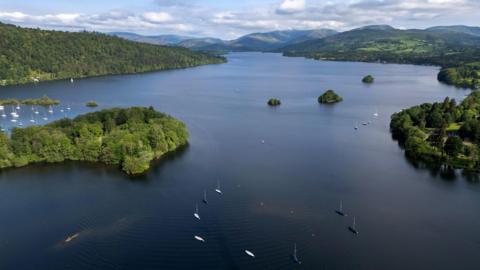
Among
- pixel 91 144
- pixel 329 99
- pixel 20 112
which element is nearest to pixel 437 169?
pixel 91 144

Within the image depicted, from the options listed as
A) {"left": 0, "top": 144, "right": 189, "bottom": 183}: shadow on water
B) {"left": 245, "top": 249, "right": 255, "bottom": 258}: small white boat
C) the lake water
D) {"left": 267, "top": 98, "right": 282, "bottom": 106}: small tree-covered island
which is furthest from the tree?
{"left": 267, "top": 98, "right": 282, "bottom": 106}: small tree-covered island

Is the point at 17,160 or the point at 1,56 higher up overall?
the point at 1,56

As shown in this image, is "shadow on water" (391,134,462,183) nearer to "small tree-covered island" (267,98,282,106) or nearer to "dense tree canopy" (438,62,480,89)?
"small tree-covered island" (267,98,282,106)

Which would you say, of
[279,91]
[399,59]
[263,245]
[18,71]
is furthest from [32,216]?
[399,59]

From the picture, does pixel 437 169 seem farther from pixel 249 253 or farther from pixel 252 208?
pixel 249 253

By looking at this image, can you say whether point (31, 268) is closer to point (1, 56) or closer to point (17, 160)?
point (17, 160)

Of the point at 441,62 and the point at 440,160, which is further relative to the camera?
the point at 441,62

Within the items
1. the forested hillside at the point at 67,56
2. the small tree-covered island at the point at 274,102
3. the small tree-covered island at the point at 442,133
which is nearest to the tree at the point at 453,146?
the small tree-covered island at the point at 442,133

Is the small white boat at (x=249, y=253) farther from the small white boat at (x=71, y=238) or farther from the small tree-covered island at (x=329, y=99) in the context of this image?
the small tree-covered island at (x=329, y=99)
